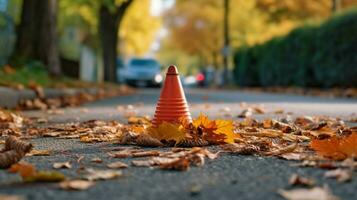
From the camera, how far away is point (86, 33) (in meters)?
48.8

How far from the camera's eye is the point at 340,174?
9.43 ft

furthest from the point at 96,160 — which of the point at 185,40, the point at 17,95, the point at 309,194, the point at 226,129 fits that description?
the point at 185,40

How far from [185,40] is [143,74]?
71.5 ft

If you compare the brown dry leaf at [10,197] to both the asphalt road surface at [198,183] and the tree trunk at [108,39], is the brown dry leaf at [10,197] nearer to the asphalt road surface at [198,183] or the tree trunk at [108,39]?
the asphalt road surface at [198,183]

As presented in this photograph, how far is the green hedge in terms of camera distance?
654 inches

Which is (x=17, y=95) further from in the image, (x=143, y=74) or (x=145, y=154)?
(x=143, y=74)

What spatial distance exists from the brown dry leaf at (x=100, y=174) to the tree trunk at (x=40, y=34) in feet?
38.0

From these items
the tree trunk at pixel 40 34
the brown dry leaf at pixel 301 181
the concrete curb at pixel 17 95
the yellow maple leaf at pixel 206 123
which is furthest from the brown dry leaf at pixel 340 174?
the tree trunk at pixel 40 34

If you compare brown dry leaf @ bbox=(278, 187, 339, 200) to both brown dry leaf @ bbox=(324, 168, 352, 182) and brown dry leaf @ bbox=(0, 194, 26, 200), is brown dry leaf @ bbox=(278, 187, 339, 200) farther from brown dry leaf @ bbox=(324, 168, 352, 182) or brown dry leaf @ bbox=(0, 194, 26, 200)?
brown dry leaf @ bbox=(0, 194, 26, 200)

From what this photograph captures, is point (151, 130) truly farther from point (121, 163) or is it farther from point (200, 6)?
point (200, 6)

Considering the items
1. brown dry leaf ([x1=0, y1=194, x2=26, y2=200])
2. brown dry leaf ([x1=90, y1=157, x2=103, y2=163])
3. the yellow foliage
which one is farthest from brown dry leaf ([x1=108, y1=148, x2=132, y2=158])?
the yellow foliage

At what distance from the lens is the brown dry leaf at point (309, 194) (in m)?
2.39

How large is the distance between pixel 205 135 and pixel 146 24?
45616mm

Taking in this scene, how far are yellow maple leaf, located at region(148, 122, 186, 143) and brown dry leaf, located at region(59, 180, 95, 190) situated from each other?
147cm
